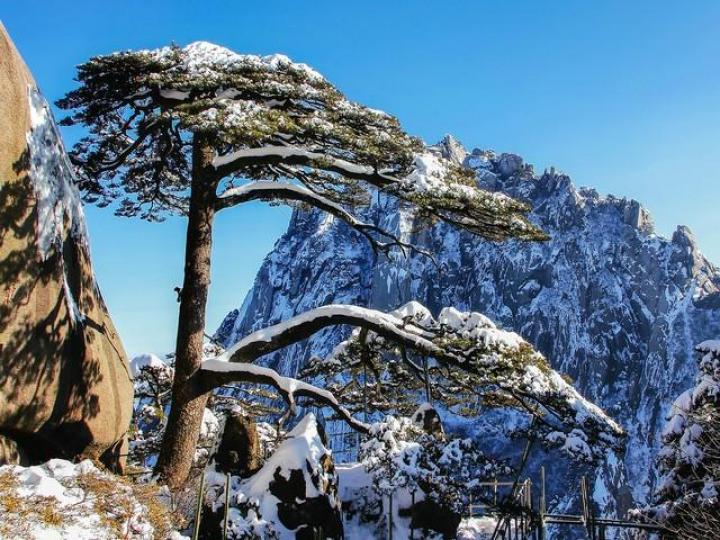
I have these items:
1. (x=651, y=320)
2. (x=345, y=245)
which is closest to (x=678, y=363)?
(x=651, y=320)

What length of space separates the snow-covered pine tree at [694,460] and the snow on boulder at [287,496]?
4.77m

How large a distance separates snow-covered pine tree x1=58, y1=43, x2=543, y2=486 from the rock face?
3.87 feet

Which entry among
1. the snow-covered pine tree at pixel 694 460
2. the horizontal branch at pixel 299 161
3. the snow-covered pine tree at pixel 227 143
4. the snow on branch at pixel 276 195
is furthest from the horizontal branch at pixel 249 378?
the snow-covered pine tree at pixel 694 460

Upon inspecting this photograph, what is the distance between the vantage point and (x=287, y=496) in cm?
836

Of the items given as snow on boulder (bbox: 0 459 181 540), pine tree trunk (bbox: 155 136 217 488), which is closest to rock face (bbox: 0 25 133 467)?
pine tree trunk (bbox: 155 136 217 488)

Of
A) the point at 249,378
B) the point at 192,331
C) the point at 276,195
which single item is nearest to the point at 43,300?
the point at 192,331

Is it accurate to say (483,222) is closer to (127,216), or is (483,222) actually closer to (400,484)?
(400,484)

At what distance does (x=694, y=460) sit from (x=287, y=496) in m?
5.99

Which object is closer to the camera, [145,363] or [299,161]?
[299,161]

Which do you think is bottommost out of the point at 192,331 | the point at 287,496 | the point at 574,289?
the point at 287,496

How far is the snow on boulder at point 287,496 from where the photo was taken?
7941 millimetres

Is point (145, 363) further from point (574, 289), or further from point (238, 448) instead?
point (574, 289)

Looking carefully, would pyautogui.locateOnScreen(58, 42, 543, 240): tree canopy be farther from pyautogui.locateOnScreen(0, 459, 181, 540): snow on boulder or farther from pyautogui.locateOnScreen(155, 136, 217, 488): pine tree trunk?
pyautogui.locateOnScreen(0, 459, 181, 540): snow on boulder

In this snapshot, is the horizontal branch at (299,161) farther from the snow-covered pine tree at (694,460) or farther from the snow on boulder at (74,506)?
the snow-covered pine tree at (694,460)
